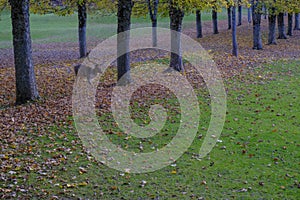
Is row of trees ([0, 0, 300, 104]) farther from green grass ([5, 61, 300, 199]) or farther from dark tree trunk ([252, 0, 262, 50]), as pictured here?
green grass ([5, 61, 300, 199])

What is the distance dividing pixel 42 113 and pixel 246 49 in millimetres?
18329

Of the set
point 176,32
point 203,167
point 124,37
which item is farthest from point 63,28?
point 203,167

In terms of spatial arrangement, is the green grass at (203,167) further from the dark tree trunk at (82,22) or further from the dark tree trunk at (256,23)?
the dark tree trunk at (256,23)

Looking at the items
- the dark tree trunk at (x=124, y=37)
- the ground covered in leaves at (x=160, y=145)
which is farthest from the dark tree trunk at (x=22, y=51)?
the dark tree trunk at (x=124, y=37)

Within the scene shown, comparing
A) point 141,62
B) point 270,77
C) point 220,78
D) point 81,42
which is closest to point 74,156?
point 220,78

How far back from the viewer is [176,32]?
1725 cm

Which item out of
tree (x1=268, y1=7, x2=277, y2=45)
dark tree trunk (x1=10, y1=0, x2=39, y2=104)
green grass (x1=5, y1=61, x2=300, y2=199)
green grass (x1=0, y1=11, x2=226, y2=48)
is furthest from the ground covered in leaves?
green grass (x1=0, y1=11, x2=226, y2=48)

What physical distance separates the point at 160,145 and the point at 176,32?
8.44m

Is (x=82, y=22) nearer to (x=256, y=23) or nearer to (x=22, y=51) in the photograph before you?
(x=256, y=23)

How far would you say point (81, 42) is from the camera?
80.8 ft

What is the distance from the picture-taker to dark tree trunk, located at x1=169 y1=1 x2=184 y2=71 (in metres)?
16.9

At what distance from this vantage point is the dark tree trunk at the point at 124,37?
14.3 m

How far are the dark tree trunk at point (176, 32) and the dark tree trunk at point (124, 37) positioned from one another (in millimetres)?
2811

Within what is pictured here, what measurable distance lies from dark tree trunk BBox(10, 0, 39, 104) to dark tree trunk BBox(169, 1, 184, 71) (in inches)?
246
